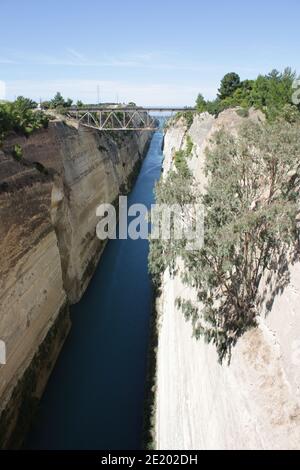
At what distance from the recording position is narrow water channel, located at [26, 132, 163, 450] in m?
15.2

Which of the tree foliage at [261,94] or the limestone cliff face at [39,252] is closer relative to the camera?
the limestone cliff face at [39,252]

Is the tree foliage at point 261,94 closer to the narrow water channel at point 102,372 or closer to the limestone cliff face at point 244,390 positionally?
the limestone cliff face at point 244,390

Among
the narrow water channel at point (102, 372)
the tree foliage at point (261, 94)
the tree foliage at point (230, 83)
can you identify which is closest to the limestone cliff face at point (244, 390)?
the narrow water channel at point (102, 372)

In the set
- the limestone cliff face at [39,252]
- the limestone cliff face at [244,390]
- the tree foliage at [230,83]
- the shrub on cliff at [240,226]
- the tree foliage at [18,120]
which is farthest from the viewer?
the tree foliage at [230,83]

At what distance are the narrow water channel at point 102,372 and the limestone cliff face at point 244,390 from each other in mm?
2176

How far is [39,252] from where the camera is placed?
18.2 m

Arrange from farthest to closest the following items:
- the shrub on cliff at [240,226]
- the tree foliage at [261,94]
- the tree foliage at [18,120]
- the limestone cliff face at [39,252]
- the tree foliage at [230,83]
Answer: the tree foliage at [230,83] < the tree foliage at [261,94] < the tree foliage at [18,120] < the limestone cliff face at [39,252] < the shrub on cliff at [240,226]

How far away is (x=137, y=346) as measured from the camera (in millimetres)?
19922

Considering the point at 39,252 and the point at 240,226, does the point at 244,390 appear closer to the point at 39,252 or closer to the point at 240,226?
the point at 240,226

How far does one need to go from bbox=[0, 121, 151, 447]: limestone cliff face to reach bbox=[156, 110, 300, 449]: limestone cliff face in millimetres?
5349

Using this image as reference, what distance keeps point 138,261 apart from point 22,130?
12711 millimetres

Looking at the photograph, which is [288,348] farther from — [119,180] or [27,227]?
[119,180]

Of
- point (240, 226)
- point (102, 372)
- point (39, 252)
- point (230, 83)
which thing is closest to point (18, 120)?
point (39, 252)

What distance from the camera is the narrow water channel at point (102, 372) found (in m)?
15.2
